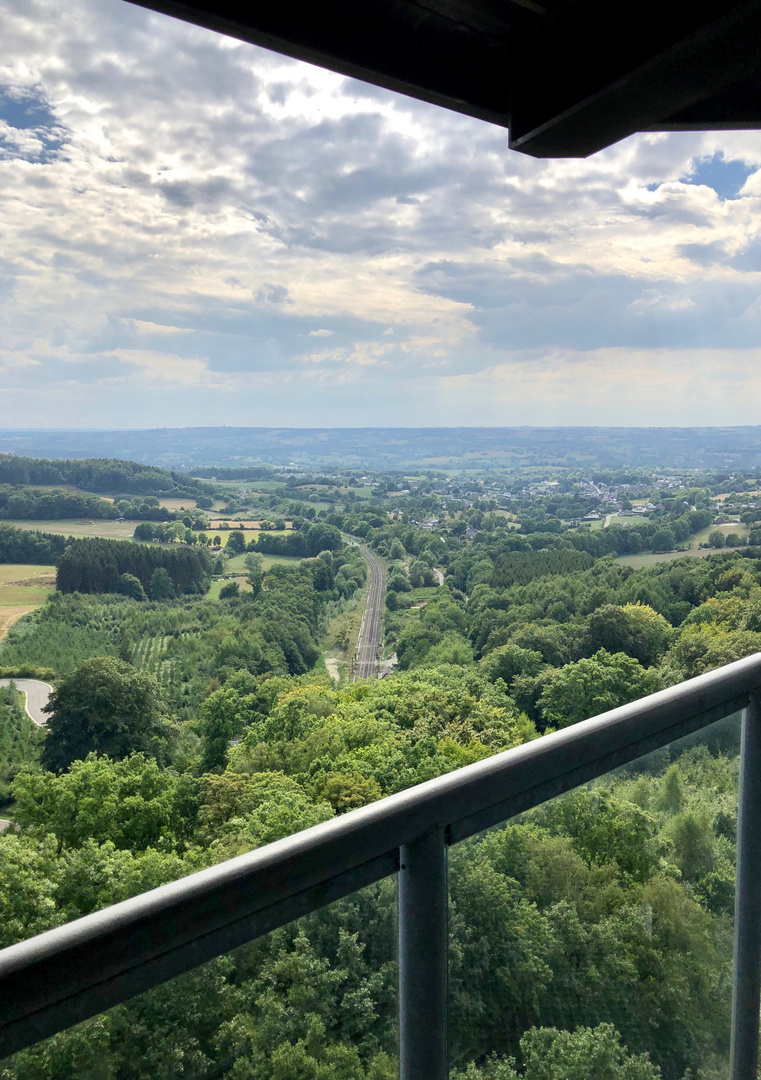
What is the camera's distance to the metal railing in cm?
41

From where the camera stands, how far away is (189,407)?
1390 inches

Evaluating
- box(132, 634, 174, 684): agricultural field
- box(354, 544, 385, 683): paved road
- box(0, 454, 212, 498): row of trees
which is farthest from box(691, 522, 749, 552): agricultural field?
box(132, 634, 174, 684): agricultural field

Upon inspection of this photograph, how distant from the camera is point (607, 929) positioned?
29.1 inches

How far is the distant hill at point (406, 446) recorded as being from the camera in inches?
1008

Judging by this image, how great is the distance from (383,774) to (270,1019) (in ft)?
50.2

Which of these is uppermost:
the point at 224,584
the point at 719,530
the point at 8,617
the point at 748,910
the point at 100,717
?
the point at 748,910

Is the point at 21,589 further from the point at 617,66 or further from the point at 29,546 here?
the point at 617,66

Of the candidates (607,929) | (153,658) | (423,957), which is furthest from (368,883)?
(153,658)

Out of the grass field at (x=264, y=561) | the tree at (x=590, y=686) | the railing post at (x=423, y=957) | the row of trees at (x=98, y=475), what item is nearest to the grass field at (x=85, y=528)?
the row of trees at (x=98, y=475)

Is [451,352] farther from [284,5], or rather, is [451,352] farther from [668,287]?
[284,5]

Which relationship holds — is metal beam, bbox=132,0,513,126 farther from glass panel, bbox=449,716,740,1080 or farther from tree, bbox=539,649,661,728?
tree, bbox=539,649,661,728

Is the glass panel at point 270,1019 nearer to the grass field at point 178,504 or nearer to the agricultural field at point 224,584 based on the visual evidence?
the agricultural field at point 224,584

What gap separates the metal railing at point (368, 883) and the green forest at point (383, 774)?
0.07 feet

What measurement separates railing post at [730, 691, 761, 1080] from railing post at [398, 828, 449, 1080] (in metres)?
0.55
